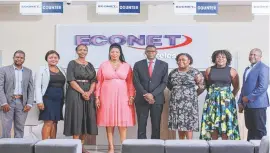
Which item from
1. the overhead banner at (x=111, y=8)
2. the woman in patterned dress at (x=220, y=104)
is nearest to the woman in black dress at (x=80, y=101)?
the woman in patterned dress at (x=220, y=104)

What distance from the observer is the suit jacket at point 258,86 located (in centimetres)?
602

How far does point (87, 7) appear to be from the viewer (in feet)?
30.2

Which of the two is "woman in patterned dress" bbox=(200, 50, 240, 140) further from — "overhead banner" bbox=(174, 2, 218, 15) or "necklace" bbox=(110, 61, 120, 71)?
"overhead banner" bbox=(174, 2, 218, 15)

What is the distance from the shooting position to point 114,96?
6164 mm

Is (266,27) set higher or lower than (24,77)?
higher

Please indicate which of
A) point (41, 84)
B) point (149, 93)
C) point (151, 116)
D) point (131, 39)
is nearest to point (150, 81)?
point (149, 93)

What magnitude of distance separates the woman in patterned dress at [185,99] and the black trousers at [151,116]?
7.7 inches

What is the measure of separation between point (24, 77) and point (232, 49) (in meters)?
4.63

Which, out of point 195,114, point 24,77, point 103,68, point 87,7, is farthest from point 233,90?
point 87,7

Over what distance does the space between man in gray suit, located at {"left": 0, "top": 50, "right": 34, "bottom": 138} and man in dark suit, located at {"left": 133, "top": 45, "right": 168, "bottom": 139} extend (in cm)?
166

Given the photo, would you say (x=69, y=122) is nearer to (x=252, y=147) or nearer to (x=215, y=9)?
(x=252, y=147)

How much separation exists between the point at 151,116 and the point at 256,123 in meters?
1.51

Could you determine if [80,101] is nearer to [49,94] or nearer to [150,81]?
[49,94]

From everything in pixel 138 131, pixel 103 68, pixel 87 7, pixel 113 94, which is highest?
pixel 87 7
